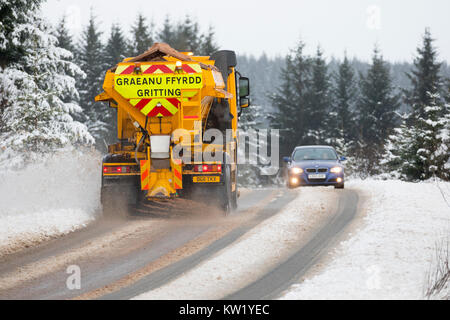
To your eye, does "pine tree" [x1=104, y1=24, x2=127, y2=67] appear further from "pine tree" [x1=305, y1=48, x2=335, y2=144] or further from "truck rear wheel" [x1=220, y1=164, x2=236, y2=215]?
"truck rear wheel" [x1=220, y1=164, x2=236, y2=215]

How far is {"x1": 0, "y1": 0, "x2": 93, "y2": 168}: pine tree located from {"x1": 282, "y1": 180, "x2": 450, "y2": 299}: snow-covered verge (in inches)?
340

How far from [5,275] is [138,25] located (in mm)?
47188

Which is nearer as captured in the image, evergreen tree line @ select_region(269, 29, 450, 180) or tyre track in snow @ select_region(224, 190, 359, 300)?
tyre track in snow @ select_region(224, 190, 359, 300)

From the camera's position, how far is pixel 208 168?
11328mm

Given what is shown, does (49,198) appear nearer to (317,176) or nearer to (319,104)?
(317,176)

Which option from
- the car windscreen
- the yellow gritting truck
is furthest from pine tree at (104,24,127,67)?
the yellow gritting truck

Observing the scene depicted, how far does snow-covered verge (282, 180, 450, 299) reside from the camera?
5.67 metres

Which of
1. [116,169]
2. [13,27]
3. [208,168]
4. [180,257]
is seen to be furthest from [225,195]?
[13,27]

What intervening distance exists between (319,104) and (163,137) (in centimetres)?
4947

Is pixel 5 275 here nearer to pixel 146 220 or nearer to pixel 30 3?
pixel 146 220

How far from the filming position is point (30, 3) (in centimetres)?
1631

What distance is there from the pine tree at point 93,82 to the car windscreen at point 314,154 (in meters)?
26.1

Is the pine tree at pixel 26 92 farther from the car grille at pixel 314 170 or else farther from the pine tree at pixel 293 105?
the pine tree at pixel 293 105

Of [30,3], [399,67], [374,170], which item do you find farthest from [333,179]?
[399,67]
